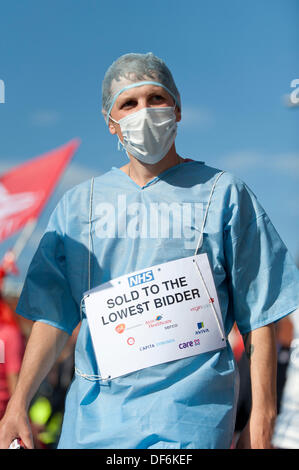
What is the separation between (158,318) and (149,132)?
0.63 meters

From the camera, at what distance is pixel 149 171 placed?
2.33 meters

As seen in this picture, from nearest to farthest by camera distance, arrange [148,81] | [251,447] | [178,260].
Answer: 1. [251,447]
2. [178,260]
3. [148,81]

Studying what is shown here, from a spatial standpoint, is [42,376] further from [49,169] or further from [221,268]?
[49,169]

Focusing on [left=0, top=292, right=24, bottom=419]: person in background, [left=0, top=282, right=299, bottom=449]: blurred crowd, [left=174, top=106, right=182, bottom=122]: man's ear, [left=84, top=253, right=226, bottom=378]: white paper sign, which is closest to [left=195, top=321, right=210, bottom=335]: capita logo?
[left=84, top=253, right=226, bottom=378]: white paper sign

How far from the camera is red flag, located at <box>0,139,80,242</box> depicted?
9.48 metres

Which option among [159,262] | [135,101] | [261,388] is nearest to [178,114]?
→ [135,101]

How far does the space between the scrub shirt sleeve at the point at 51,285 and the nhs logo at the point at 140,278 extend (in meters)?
0.30

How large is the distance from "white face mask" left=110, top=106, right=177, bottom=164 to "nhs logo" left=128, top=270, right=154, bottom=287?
15.9 inches

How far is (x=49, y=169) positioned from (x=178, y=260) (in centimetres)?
985

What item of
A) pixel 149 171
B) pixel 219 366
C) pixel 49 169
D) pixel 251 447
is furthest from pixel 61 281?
pixel 49 169

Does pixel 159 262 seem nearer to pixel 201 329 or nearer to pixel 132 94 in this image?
pixel 201 329

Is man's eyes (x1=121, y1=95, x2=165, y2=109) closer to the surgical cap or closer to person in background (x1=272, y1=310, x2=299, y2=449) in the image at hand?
the surgical cap

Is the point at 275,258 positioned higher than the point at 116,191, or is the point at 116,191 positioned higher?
the point at 116,191

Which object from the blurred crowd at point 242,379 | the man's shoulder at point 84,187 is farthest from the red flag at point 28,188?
the man's shoulder at point 84,187
